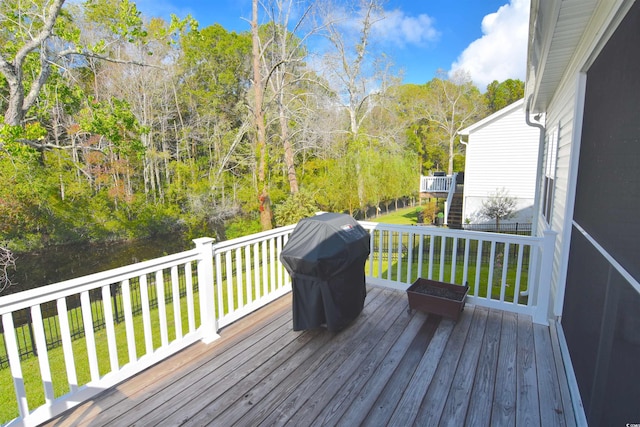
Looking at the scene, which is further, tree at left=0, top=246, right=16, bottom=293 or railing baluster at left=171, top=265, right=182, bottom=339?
tree at left=0, top=246, right=16, bottom=293

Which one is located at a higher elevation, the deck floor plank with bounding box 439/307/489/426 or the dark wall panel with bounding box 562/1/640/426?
the dark wall panel with bounding box 562/1/640/426

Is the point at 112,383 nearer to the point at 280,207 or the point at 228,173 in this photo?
the point at 280,207

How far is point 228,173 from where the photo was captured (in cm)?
1608

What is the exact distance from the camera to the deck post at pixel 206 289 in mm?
2777

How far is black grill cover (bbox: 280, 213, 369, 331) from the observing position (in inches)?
Answer: 106

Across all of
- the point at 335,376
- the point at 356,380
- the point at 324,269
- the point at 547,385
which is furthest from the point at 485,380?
the point at 324,269

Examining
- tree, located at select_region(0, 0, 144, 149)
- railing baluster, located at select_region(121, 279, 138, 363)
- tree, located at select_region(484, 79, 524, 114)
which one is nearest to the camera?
railing baluster, located at select_region(121, 279, 138, 363)

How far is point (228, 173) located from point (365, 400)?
1517 cm

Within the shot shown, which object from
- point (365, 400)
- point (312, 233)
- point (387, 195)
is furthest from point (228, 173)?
point (365, 400)

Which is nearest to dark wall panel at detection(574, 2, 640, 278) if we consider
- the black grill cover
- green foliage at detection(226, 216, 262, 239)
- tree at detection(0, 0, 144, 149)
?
the black grill cover

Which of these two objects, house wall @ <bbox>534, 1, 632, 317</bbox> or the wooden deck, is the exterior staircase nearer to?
house wall @ <bbox>534, 1, 632, 317</bbox>

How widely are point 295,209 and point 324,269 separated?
8.06 m

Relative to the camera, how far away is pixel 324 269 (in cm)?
266

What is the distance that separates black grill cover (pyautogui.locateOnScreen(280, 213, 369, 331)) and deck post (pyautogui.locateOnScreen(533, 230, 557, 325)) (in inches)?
65.8
